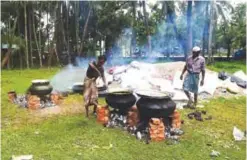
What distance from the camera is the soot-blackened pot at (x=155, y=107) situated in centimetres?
535

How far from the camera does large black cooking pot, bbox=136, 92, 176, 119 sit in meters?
5.36

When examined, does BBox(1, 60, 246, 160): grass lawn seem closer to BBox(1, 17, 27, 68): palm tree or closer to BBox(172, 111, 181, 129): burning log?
BBox(172, 111, 181, 129): burning log

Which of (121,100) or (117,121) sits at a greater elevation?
(121,100)

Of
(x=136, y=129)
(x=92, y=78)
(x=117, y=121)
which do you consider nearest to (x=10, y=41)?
(x=92, y=78)

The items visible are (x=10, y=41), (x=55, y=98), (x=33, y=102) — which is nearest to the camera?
(x=33, y=102)

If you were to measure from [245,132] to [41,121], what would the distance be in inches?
149

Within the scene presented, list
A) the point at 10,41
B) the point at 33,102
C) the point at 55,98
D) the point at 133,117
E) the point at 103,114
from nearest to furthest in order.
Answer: the point at 133,117 < the point at 103,114 < the point at 33,102 < the point at 55,98 < the point at 10,41

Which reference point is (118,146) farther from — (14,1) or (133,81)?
(14,1)

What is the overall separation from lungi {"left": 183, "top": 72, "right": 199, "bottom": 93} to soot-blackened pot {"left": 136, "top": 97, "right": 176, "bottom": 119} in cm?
150

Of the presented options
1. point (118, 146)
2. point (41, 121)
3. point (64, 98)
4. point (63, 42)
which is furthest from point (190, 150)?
point (63, 42)

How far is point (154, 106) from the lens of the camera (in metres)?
5.35

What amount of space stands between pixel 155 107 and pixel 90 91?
1489mm

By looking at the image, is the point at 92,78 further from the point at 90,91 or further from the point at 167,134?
the point at 167,134

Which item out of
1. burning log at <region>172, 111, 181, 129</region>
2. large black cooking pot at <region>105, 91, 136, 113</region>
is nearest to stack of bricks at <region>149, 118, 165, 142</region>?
burning log at <region>172, 111, 181, 129</region>
